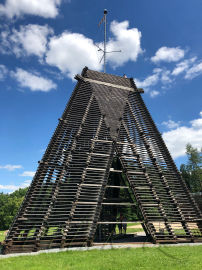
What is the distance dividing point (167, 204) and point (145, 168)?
267 cm

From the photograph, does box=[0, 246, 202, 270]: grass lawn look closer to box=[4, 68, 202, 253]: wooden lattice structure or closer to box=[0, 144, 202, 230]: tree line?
box=[4, 68, 202, 253]: wooden lattice structure

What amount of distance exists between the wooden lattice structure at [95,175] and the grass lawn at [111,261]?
4.80 ft

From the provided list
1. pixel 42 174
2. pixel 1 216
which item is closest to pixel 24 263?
pixel 42 174

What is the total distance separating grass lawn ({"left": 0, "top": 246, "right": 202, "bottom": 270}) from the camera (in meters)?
7.00

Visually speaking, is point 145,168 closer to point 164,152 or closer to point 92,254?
point 164,152

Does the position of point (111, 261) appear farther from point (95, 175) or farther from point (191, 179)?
Answer: point (191, 179)

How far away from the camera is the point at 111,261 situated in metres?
7.70

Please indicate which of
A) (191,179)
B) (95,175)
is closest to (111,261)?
(95,175)

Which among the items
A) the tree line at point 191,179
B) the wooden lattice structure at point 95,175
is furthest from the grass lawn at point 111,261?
the tree line at point 191,179

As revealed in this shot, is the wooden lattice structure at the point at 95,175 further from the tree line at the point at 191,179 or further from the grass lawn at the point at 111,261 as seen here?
the tree line at the point at 191,179

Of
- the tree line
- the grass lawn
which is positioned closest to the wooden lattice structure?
the grass lawn

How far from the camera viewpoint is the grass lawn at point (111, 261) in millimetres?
6995

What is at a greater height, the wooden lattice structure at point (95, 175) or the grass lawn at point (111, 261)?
the wooden lattice structure at point (95, 175)

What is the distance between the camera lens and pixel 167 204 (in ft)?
42.7
